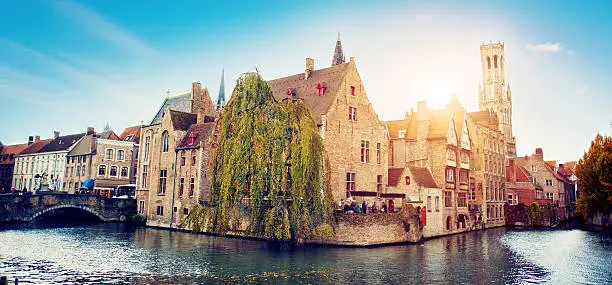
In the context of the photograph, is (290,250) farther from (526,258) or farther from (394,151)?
(394,151)

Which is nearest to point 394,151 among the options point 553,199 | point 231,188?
point 231,188

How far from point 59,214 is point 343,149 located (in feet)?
150

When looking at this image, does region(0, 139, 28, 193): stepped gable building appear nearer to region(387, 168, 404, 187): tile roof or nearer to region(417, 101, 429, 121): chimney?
region(387, 168, 404, 187): tile roof

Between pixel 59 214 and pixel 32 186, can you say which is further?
pixel 32 186

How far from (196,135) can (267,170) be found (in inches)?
781

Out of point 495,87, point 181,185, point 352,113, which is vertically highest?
point 495,87

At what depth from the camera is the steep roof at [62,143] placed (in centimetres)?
7531

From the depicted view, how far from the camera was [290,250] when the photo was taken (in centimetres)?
3017

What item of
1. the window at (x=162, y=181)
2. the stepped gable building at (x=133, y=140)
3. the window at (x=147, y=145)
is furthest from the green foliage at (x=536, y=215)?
the stepped gable building at (x=133, y=140)

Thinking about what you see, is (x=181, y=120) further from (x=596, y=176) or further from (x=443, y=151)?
(x=596, y=176)

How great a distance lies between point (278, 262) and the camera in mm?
25016

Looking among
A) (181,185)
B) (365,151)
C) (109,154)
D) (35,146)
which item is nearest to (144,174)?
(181,185)

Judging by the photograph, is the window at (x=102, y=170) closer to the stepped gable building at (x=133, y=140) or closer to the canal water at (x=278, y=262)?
the stepped gable building at (x=133, y=140)

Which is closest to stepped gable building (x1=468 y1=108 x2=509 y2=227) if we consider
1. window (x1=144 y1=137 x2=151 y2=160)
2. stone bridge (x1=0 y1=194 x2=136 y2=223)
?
window (x1=144 y1=137 x2=151 y2=160)
